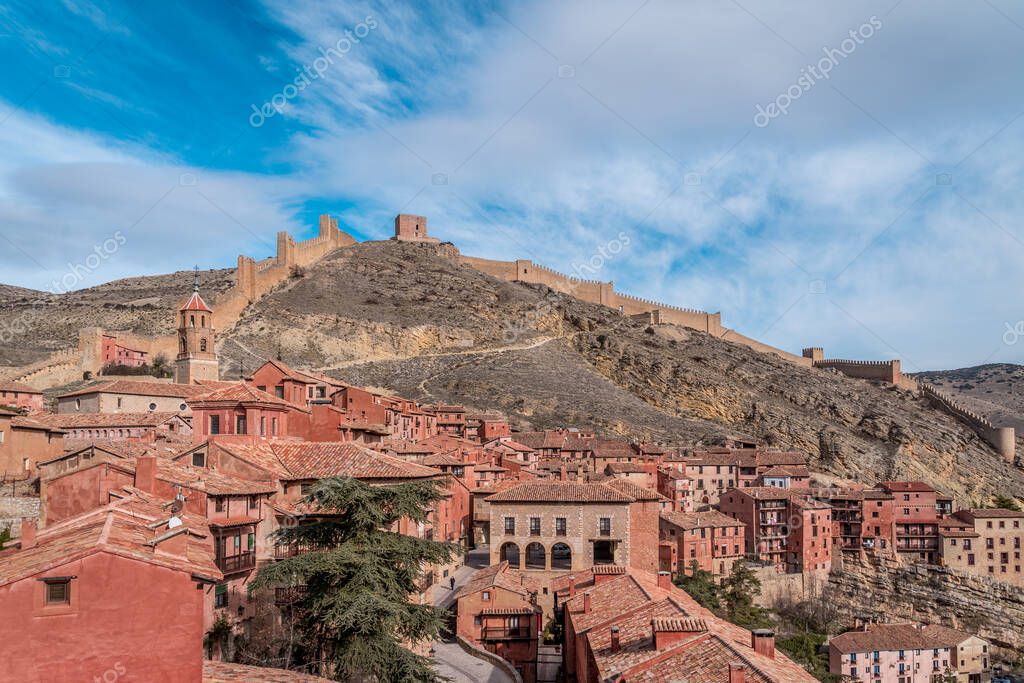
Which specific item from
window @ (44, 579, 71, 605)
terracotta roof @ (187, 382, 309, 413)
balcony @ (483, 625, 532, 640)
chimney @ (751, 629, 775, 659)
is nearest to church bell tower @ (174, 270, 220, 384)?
terracotta roof @ (187, 382, 309, 413)

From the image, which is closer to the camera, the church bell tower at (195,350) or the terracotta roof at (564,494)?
the terracotta roof at (564,494)

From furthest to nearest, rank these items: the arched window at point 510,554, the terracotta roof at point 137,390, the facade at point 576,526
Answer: the terracotta roof at point 137,390 < the arched window at point 510,554 < the facade at point 576,526

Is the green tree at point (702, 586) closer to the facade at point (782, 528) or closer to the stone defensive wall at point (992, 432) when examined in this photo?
the facade at point (782, 528)

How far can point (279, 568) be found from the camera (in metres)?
17.2

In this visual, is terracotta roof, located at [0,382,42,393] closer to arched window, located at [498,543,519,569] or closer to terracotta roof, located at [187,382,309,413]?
terracotta roof, located at [187,382,309,413]

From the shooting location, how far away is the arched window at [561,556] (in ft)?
122

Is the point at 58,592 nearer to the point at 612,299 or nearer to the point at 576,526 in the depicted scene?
the point at 576,526

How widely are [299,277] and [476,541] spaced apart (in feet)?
247

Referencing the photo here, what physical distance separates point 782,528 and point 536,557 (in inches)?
1131

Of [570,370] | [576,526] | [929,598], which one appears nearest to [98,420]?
[576,526]

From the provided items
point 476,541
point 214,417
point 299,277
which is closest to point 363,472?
point 214,417

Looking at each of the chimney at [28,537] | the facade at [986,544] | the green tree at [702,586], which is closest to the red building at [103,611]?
the chimney at [28,537]

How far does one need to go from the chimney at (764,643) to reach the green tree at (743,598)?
26.5 m

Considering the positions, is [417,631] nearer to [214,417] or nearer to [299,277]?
[214,417]
